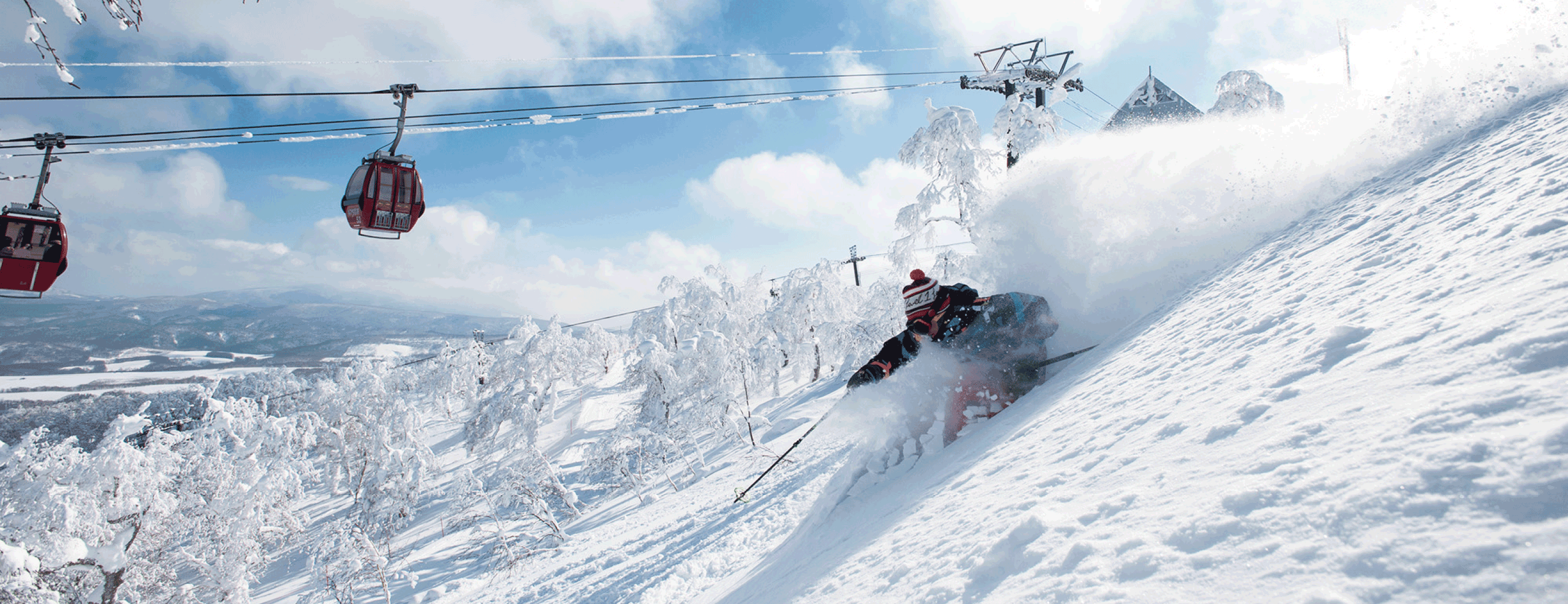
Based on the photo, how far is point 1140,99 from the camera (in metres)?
32.2

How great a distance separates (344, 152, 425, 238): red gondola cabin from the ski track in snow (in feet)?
28.8

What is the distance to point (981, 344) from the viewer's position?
5.88 m

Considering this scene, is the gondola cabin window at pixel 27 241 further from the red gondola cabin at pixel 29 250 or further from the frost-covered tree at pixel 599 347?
the frost-covered tree at pixel 599 347

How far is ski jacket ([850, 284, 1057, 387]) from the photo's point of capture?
5.84m

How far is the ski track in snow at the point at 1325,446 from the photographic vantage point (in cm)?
123

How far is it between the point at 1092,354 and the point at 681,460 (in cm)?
1877

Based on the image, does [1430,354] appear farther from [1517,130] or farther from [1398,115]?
[1398,115]

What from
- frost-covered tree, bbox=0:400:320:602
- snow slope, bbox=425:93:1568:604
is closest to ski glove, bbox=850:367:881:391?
snow slope, bbox=425:93:1568:604

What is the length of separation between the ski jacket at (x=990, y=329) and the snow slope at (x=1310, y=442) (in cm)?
76

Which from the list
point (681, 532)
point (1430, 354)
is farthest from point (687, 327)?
point (1430, 354)

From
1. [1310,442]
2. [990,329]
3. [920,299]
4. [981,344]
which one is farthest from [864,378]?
[1310,442]

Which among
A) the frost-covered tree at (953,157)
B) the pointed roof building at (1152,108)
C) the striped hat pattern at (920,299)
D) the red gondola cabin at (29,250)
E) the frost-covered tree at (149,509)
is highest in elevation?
the pointed roof building at (1152,108)

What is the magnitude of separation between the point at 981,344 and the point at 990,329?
181 millimetres

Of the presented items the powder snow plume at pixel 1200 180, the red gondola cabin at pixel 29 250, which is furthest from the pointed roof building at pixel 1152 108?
the red gondola cabin at pixel 29 250
